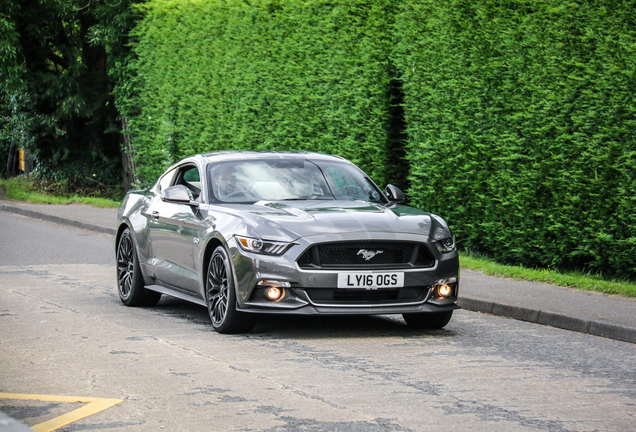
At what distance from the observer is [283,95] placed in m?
18.5

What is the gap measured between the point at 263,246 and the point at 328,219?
58 cm

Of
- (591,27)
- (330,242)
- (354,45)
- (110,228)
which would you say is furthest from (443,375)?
(110,228)

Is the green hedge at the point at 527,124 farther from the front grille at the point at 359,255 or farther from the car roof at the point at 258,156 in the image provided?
the front grille at the point at 359,255

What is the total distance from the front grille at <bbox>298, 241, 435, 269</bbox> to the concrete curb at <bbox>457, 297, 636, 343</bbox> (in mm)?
1768

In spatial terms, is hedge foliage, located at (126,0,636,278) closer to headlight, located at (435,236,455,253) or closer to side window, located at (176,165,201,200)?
headlight, located at (435,236,455,253)

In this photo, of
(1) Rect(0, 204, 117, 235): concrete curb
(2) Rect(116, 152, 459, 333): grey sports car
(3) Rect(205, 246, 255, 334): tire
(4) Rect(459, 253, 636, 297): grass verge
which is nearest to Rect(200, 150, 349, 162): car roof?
(2) Rect(116, 152, 459, 333): grey sports car

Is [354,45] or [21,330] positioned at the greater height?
[354,45]

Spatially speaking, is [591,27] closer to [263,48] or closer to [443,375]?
[443,375]

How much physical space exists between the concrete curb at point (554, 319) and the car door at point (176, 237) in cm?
298

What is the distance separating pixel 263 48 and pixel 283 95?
1210 millimetres

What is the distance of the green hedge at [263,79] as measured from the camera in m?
16.2

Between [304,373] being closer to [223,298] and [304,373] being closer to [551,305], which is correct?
[223,298]

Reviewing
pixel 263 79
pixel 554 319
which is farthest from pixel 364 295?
pixel 263 79

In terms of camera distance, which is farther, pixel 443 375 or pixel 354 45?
pixel 354 45
